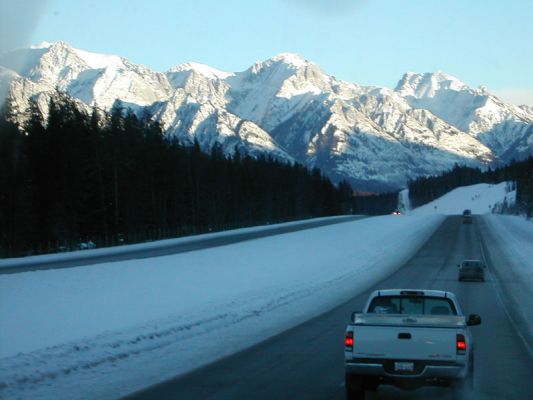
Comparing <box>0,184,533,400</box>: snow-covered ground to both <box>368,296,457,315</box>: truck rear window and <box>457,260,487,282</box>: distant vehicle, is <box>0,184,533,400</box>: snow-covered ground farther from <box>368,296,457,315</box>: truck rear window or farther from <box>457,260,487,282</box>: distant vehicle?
<box>368,296,457,315</box>: truck rear window

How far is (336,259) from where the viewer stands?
164 feet

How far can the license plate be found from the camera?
10469 millimetres

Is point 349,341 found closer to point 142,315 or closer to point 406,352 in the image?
point 406,352

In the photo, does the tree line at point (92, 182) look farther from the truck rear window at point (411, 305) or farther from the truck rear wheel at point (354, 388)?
the truck rear wheel at point (354, 388)

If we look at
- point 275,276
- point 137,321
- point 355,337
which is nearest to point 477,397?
point 355,337

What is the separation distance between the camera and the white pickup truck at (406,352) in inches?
410

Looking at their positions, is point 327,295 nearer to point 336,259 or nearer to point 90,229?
point 336,259

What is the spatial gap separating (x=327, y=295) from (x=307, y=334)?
12.3 metres

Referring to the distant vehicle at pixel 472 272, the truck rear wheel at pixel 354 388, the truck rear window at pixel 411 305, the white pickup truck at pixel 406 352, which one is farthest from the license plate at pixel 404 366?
the distant vehicle at pixel 472 272

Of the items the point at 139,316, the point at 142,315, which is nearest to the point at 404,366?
the point at 139,316

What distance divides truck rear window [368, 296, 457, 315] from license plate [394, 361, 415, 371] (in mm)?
1468

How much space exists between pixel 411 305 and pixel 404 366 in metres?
1.76

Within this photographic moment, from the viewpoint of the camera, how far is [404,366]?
34.4 feet

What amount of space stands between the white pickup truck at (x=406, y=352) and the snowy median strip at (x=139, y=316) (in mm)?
3478
